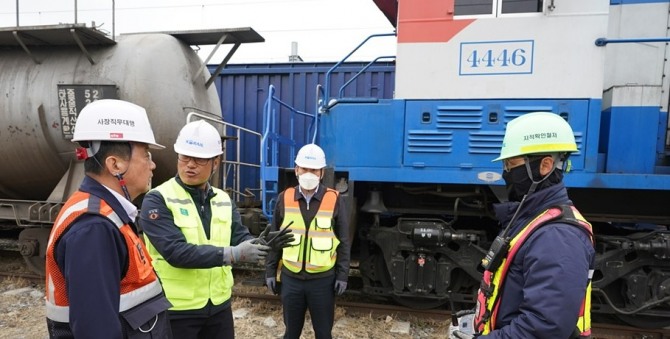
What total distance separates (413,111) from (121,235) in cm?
312

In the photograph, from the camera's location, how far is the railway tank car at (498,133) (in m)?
3.57

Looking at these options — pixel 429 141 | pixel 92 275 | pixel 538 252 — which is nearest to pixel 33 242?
pixel 92 275

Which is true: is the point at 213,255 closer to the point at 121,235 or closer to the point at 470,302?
the point at 121,235

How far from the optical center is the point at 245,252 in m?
2.19

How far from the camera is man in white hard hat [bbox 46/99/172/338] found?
1264 millimetres

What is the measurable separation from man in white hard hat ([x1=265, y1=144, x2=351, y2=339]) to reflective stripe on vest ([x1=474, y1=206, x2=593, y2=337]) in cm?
148

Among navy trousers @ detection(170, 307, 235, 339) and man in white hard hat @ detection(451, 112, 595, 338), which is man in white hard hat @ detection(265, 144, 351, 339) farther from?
man in white hard hat @ detection(451, 112, 595, 338)

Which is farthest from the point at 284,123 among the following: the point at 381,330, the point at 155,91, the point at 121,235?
the point at 121,235

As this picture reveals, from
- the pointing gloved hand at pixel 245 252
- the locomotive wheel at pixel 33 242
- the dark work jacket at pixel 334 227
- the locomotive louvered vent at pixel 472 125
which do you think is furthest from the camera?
the locomotive wheel at pixel 33 242

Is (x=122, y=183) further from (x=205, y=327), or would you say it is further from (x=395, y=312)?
(x=395, y=312)

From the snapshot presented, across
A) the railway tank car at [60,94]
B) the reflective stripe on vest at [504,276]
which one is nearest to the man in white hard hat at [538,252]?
the reflective stripe on vest at [504,276]

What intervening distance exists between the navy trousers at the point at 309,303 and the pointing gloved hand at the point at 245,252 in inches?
34.4

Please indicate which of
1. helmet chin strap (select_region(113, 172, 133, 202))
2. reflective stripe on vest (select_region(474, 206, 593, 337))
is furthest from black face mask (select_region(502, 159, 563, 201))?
helmet chin strap (select_region(113, 172, 133, 202))

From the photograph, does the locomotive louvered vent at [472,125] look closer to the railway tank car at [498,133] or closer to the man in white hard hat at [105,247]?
the railway tank car at [498,133]
